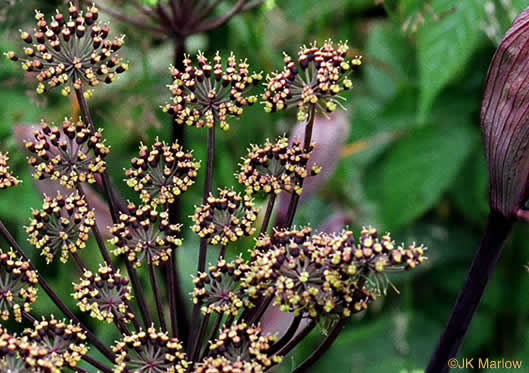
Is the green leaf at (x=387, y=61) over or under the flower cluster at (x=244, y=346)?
over

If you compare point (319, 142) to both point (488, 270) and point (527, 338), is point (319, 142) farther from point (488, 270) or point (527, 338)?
point (527, 338)

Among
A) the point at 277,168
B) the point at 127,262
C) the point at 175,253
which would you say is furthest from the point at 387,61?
the point at 127,262

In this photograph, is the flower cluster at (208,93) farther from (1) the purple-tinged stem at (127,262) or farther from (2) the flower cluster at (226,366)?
(2) the flower cluster at (226,366)

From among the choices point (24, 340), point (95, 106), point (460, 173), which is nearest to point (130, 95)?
point (95, 106)

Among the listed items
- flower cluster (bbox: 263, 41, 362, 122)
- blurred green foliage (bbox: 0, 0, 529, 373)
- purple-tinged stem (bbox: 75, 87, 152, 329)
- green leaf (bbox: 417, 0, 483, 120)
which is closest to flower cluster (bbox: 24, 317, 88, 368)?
purple-tinged stem (bbox: 75, 87, 152, 329)

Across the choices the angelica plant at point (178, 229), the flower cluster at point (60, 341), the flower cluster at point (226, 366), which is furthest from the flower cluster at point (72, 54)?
the flower cluster at point (226, 366)

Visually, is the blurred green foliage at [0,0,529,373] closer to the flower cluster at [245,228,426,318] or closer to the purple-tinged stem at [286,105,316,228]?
the purple-tinged stem at [286,105,316,228]
